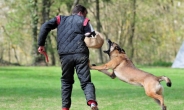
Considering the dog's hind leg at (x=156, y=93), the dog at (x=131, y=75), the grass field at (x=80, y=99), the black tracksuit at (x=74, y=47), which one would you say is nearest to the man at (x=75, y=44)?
the black tracksuit at (x=74, y=47)

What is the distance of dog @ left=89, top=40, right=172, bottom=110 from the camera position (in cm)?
1028

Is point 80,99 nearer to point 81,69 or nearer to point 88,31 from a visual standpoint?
point 81,69

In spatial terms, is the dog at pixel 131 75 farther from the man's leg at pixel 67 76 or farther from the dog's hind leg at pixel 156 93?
the man's leg at pixel 67 76

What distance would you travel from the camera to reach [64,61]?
9.59 metres

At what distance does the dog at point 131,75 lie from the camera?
33.7ft

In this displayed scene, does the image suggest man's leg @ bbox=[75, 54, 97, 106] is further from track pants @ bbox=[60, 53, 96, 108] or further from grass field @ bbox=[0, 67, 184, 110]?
grass field @ bbox=[0, 67, 184, 110]

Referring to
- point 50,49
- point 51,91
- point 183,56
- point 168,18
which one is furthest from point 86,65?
point 168,18

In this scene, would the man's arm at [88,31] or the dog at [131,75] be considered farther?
the dog at [131,75]

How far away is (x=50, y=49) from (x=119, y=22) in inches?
415

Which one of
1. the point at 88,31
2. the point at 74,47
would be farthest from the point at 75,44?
the point at 88,31

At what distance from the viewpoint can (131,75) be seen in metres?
10.7

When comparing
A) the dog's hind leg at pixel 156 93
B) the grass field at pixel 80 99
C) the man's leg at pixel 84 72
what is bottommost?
the grass field at pixel 80 99

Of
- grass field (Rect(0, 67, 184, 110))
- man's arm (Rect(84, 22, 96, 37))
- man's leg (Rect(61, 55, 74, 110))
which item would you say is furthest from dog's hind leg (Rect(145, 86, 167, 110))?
man's arm (Rect(84, 22, 96, 37))

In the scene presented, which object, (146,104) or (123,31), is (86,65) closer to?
(146,104)
